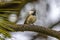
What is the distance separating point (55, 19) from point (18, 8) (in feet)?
1.62

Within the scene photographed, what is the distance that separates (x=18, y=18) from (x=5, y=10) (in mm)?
205

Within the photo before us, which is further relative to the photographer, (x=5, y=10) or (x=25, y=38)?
(x=5, y=10)

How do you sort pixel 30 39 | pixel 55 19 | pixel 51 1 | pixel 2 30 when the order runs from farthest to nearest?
pixel 51 1 < pixel 55 19 < pixel 30 39 < pixel 2 30

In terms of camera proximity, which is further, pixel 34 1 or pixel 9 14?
pixel 34 1

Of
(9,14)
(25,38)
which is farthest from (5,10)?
(25,38)

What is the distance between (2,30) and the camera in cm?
163

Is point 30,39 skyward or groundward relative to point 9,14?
groundward

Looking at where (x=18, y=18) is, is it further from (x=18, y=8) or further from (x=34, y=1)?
(x=34, y=1)

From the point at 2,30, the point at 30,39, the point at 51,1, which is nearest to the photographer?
the point at 2,30

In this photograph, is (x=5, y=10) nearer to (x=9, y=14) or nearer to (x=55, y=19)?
(x=9, y=14)

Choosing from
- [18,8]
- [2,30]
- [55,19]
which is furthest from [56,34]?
[18,8]

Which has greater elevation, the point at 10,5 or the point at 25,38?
the point at 10,5

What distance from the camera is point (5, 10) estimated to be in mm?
2752

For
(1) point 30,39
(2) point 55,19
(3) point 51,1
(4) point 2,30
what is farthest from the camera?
(3) point 51,1
